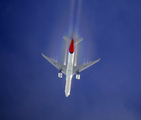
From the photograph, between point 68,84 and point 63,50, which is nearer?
point 68,84

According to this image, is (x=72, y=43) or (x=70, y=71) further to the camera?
(x=70, y=71)

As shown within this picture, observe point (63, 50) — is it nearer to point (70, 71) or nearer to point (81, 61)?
point (81, 61)

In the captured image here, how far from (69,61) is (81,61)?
1808 cm

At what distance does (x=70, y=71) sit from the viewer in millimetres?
47656

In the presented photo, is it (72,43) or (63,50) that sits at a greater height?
(63,50)

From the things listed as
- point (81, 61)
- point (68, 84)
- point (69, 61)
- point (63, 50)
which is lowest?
point (68, 84)

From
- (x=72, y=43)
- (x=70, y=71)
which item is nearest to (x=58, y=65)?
(x=70, y=71)

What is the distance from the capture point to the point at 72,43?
43438mm

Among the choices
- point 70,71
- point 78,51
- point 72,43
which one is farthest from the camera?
point 78,51

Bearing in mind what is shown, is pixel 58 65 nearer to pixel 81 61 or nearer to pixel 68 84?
pixel 68 84

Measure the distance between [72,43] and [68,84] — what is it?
56.5 ft

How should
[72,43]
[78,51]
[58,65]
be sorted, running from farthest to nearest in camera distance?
[78,51]
[58,65]
[72,43]

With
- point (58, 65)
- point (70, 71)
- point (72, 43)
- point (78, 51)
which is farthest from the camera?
point (78, 51)

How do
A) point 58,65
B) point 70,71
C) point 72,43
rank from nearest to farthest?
1. point 72,43
2. point 70,71
3. point 58,65
